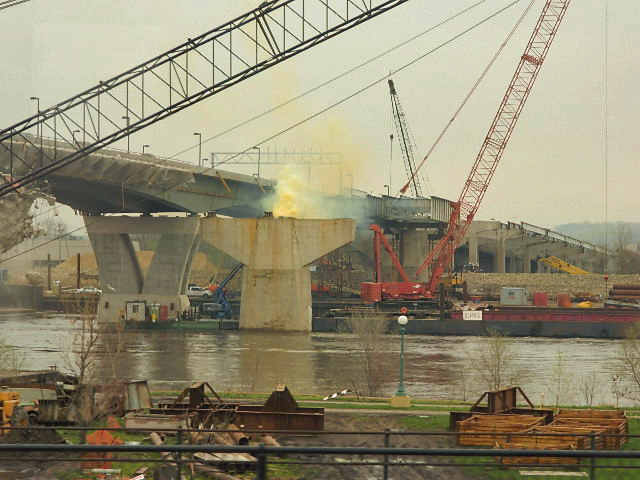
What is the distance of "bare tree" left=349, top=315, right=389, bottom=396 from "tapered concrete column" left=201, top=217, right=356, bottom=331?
660 cm

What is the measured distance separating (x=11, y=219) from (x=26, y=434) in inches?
2016

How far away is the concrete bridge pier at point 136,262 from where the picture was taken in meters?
118

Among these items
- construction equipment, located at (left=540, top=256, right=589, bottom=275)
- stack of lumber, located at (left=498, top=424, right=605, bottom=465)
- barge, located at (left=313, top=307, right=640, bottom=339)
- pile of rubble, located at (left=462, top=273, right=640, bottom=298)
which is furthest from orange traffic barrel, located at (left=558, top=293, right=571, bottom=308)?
stack of lumber, located at (left=498, top=424, right=605, bottom=465)

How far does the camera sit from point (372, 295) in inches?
5157

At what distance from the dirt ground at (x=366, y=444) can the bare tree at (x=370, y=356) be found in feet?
49.3

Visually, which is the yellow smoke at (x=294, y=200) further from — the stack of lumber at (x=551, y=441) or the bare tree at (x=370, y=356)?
the stack of lumber at (x=551, y=441)

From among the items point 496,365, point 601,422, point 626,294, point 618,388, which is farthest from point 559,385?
point 626,294

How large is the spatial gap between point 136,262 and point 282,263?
19.9 meters

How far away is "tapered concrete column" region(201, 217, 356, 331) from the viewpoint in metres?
110

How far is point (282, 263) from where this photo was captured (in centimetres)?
11075

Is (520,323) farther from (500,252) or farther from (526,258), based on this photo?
(526,258)

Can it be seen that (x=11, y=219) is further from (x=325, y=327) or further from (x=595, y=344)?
(x=595, y=344)

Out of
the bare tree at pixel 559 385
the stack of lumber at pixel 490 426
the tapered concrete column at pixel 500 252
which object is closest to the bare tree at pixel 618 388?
the bare tree at pixel 559 385

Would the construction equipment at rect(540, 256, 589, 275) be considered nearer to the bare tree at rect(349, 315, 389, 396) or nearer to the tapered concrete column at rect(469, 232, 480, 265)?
the tapered concrete column at rect(469, 232, 480, 265)
